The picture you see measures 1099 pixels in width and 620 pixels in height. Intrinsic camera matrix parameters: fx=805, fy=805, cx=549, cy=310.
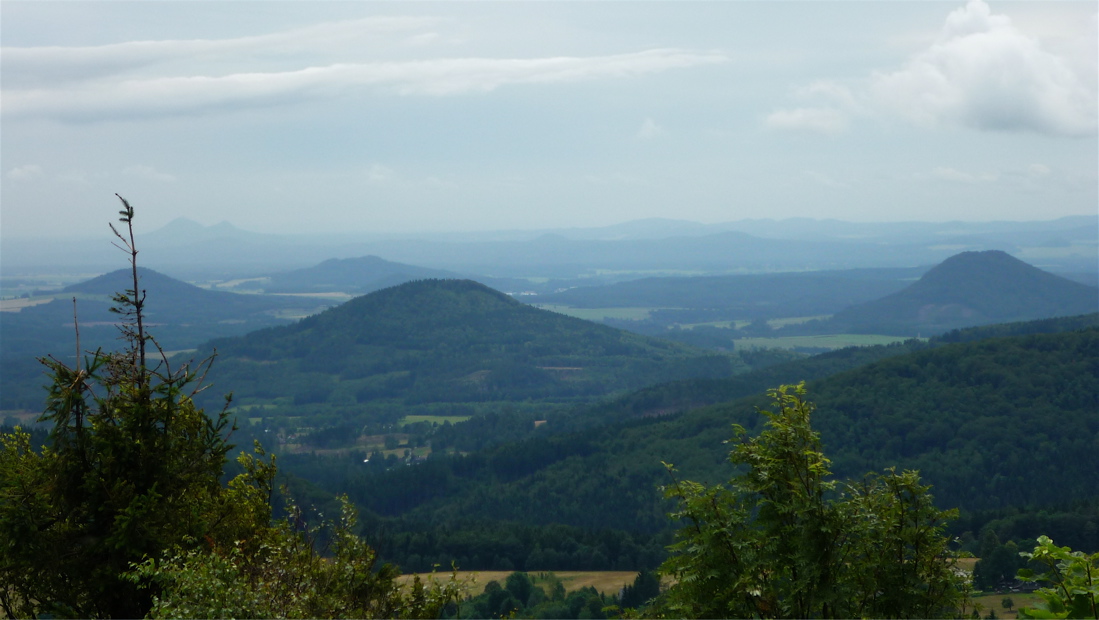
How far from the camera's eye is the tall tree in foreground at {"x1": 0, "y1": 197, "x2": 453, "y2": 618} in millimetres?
14453

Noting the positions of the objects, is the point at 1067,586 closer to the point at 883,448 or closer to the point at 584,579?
the point at 584,579

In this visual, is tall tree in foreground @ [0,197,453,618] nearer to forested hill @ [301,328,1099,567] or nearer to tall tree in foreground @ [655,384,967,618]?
tall tree in foreground @ [655,384,967,618]

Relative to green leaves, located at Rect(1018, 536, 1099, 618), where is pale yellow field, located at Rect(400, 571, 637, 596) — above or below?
below

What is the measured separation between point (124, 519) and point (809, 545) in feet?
38.7

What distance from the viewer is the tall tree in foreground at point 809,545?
11.5 metres

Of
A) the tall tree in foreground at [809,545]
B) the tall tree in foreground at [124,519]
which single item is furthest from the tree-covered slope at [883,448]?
the tall tree in foreground at [809,545]

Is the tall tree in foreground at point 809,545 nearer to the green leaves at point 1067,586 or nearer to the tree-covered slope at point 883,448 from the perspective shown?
the green leaves at point 1067,586

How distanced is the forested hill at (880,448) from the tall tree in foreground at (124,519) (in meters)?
106

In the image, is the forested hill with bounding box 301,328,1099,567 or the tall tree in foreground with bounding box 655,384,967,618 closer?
the tall tree in foreground with bounding box 655,384,967,618

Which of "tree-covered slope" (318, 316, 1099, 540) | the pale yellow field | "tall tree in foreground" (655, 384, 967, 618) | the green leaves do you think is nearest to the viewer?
the green leaves

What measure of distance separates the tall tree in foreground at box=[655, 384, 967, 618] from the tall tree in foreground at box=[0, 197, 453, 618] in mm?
5957

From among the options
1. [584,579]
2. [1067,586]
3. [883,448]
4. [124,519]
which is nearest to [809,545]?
[1067,586]

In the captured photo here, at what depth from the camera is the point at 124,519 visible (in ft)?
47.7

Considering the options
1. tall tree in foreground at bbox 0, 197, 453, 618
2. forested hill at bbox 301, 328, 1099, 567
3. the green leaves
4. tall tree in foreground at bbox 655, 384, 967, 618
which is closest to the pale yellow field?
forested hill at bbox 301, 328, 1099, 567
